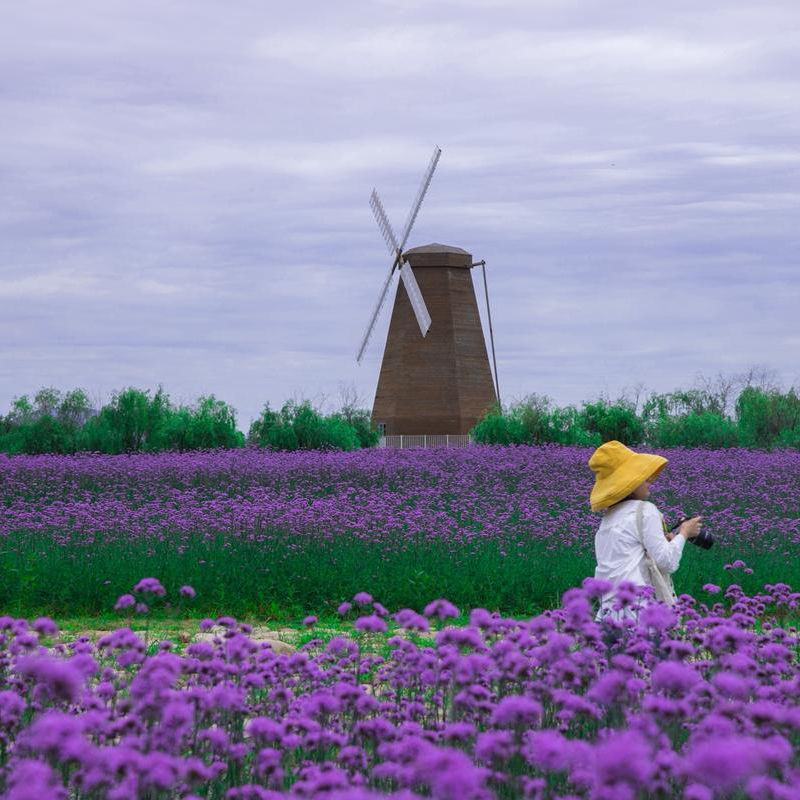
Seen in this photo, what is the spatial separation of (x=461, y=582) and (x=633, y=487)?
3926 millimetres

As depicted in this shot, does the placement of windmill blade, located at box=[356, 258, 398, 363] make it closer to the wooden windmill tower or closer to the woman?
the wooden windmill tower

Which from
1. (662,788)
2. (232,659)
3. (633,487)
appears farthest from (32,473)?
(662,788)

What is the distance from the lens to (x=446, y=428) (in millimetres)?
40562

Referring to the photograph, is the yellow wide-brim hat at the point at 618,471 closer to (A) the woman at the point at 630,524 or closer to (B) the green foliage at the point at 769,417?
(A) the woman at the point at 630,524

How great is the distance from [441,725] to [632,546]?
8.51 feet

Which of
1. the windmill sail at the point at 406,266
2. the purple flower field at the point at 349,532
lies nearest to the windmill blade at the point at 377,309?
the windmill sail at the point at 406,266

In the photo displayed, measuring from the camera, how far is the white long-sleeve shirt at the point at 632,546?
646 cm

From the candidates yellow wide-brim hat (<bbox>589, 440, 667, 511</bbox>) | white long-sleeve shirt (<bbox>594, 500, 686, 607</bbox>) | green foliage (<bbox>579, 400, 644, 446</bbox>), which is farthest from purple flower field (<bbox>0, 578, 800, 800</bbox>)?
green foliage (<bbox>579, 400, 644, 446</bbox>)

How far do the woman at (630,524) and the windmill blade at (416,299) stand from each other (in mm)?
33783

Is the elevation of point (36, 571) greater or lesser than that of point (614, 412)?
lesser

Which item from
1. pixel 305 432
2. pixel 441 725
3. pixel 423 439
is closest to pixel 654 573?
pixel 441 725

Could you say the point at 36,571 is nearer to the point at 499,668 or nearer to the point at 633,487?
the point at 633,487

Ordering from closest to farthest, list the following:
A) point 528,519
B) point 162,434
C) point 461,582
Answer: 1. point 461,582
2. point 528,519
3. point 162,434

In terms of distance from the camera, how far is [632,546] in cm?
662
